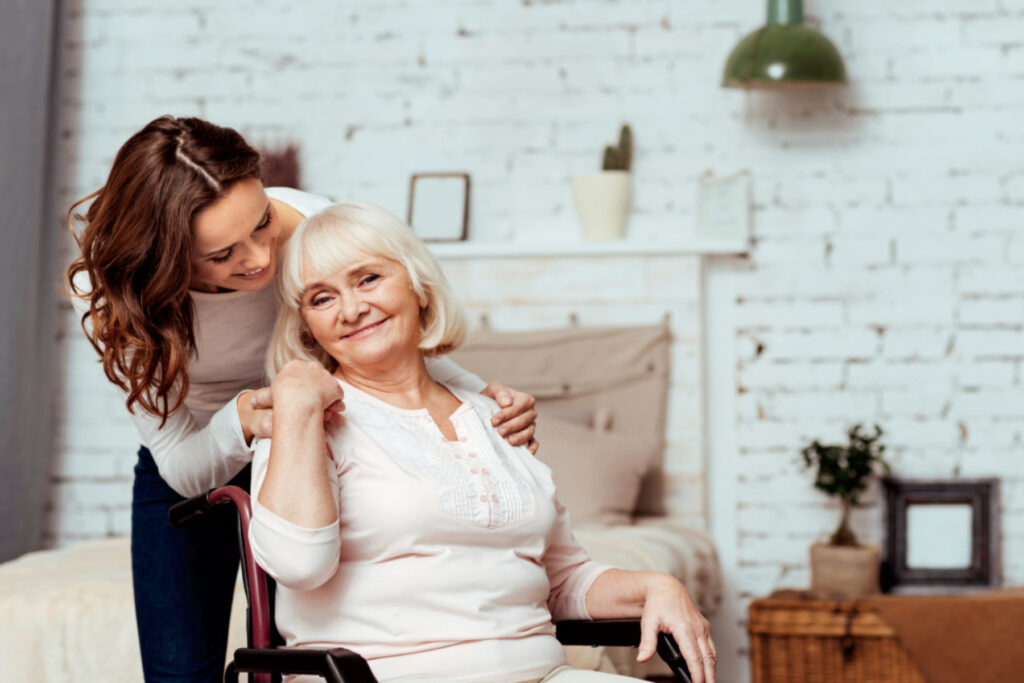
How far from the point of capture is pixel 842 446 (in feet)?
11.5

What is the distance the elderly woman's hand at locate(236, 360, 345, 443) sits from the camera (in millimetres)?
1456

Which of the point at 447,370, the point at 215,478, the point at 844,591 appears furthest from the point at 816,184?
the point at 215,478

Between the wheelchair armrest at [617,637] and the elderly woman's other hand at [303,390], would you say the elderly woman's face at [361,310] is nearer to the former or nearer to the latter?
the elderly woman's other hand at [303,390]

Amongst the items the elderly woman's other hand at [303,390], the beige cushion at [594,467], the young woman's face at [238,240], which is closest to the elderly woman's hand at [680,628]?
the elderly woman's other hand at [303,390]

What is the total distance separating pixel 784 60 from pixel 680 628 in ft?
7.14

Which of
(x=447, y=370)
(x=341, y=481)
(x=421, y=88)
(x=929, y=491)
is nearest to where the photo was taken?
(x=341, y=481)

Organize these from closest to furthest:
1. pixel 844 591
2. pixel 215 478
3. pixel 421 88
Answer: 1. pixel 215 478
2. pixel 844 591
3. pixel 421 88

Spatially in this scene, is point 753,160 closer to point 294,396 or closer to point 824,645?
point 824,645

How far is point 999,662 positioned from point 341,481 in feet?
7.55

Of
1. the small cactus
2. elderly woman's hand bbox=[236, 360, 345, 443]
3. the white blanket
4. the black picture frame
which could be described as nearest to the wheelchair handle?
elderly woman's hand bbox=[236, 360, 345, 443]

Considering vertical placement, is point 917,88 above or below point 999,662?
above

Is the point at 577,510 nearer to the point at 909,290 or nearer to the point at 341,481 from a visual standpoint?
the point at 909,290

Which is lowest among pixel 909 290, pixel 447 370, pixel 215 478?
pixel 215 478

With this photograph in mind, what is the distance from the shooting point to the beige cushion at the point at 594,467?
322 centimetres
